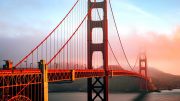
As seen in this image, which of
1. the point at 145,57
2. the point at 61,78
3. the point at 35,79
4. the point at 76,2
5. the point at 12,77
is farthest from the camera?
the point at 145,57

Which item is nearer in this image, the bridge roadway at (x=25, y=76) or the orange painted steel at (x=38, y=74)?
the bridge roadway at (x=25, y=76)

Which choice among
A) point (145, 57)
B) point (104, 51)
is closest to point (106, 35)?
point (104, 51)

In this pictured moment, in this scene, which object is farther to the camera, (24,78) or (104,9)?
(104,9)

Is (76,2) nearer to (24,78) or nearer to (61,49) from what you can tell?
(61,49)

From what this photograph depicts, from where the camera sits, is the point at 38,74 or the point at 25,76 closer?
the point at 25,76

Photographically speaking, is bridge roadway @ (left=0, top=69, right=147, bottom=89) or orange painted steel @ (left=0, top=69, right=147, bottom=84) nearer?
bridge roadway @ (left=0, top=69, right=147, bottom=89)

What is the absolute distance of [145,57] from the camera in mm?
191125

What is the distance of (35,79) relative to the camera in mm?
36375

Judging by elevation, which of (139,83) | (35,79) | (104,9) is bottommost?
(139,83)

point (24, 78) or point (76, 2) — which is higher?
point (76, 2)

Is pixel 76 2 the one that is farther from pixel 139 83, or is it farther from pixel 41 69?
pixel 139 83

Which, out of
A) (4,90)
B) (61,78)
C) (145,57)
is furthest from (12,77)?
(145,57)

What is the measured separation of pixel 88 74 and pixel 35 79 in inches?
840

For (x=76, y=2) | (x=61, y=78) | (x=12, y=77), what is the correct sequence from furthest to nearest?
(x=76, y=2)
(x=61, y=78)
(x=12, y=77)
